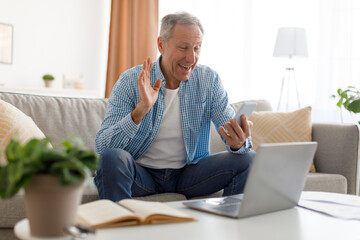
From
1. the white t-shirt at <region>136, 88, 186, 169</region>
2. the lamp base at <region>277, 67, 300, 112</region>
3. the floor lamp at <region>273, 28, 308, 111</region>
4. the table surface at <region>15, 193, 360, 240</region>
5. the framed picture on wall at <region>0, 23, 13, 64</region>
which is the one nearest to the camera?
the table surface at <region>15, 193, 360, 240</region>

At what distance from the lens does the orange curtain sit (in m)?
5.02

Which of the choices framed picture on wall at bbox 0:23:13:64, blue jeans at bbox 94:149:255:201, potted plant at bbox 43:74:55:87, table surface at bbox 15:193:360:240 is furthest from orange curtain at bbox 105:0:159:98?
table surface at bbox 15:193:360:240

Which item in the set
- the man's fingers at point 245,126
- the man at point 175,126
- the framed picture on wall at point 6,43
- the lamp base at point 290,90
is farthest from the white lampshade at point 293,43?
the framed picture on wall at point 6,43

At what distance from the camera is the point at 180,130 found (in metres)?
2.16

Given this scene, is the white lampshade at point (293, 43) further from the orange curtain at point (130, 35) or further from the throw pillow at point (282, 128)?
the orange curtain at point (130, 35)

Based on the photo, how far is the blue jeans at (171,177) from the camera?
1.71 m

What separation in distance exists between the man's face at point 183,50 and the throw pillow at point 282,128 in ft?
2.55

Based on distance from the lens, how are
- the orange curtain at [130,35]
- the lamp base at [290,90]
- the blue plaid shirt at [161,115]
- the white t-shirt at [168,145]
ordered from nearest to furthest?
the blue plaid shirt at [161,115] < the white t-shirt at [168,145] < the lamp base at [290,90] < the orange curtain at [130,35]

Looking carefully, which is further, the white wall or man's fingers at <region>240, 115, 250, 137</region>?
the white wall

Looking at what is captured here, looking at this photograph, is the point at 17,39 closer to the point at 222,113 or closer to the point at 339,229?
the point at 222,113

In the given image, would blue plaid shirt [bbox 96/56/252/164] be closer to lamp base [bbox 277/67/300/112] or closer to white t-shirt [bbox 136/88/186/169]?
white t-shirt [bbox 136/88/186/169]

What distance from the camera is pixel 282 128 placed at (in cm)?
275

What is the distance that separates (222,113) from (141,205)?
1.08 m

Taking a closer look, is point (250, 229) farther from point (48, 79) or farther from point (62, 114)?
point (48, 79)
